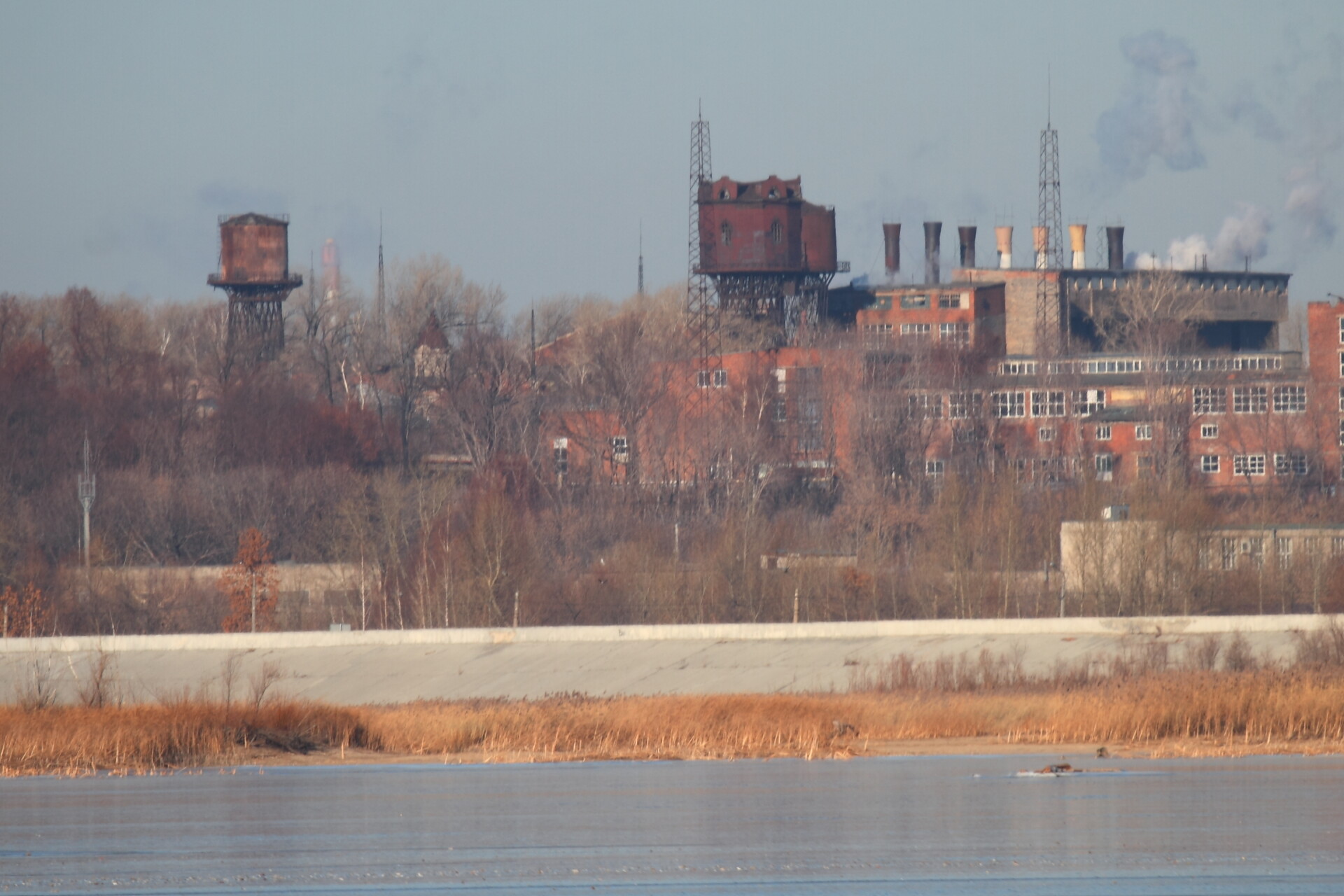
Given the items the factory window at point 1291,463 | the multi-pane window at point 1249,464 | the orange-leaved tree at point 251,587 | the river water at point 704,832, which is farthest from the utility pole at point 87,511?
the factory window at point 1291,463

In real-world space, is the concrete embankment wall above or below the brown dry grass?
below

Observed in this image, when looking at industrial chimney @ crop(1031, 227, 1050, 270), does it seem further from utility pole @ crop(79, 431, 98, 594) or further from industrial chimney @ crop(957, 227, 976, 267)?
utility pole @ crop(79, 431, 98, 594)

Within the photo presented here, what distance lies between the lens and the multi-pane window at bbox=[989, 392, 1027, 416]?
9812 cm

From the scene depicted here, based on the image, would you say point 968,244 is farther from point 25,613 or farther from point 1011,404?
point 25,613

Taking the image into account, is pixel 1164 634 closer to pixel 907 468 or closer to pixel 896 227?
pixel 907 468

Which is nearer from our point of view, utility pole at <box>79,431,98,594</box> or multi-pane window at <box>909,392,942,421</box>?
utility pole at <box>79,431,98,594</box>

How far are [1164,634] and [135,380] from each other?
68.5 m

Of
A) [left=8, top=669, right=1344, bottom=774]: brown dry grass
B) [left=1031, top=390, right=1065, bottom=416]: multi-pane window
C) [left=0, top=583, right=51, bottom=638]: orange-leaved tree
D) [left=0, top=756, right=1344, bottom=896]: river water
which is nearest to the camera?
[left=0, top=756, right=1344, bottom=896]: river water

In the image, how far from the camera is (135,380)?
102 m

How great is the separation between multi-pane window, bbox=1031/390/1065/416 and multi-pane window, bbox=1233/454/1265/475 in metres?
8.86

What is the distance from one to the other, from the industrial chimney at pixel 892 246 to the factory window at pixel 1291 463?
30017mm

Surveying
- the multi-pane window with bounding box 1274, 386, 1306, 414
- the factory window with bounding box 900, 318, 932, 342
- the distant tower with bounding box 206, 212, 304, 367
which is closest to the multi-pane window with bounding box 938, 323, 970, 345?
the factory window with bounding box 900, 318, 932, 342

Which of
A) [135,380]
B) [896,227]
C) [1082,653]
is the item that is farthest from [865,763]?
[896,227]

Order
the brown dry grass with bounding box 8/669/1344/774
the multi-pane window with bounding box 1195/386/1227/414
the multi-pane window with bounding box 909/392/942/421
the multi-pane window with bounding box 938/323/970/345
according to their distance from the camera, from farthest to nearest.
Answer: the multi-pane window with bounding box 938/323/970/345 < the multi-pane window with bounding box 1195/386/1227/414 < the multi-pane window with bounding box 909/392/942/421 < the brown dry grass with bounding box 8/669/1344/774
